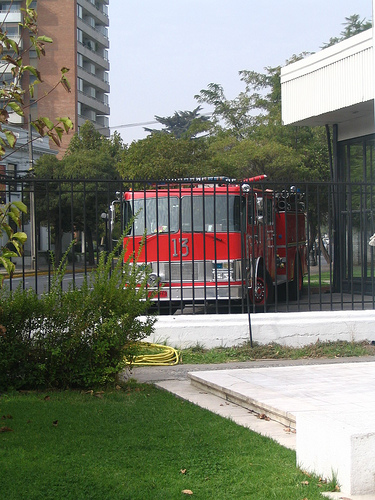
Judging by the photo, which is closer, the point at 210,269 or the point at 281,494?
the point at 281,494

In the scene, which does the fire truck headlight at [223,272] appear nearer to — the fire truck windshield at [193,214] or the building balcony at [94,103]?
the fire truck windshield at [193,214]

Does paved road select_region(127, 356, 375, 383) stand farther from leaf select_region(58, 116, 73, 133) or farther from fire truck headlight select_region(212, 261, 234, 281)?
leaf select_region(58, 116, 73, 133)

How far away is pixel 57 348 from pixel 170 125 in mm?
95202

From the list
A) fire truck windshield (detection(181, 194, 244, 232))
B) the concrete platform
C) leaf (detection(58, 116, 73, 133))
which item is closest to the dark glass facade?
fire truck windshield (detection(181, 194, 244, 232))

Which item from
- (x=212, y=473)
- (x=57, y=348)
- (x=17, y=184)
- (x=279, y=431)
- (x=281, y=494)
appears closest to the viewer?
(x=281, y=494)

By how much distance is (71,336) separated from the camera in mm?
7562

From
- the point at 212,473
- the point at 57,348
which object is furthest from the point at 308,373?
the point at 212,473

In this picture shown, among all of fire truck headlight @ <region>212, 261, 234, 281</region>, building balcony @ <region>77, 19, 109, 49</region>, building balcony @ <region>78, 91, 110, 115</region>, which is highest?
building balcony @ <region>77, 19, 109, 49</region>

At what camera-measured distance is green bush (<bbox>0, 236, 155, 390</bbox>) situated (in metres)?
7.50

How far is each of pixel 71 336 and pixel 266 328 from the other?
381cm

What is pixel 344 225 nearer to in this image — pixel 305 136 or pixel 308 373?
pixel 308 373

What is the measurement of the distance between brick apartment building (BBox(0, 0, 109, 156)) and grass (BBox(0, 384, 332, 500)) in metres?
60.6

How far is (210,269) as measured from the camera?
11.8m

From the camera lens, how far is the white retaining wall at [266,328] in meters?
10.3
